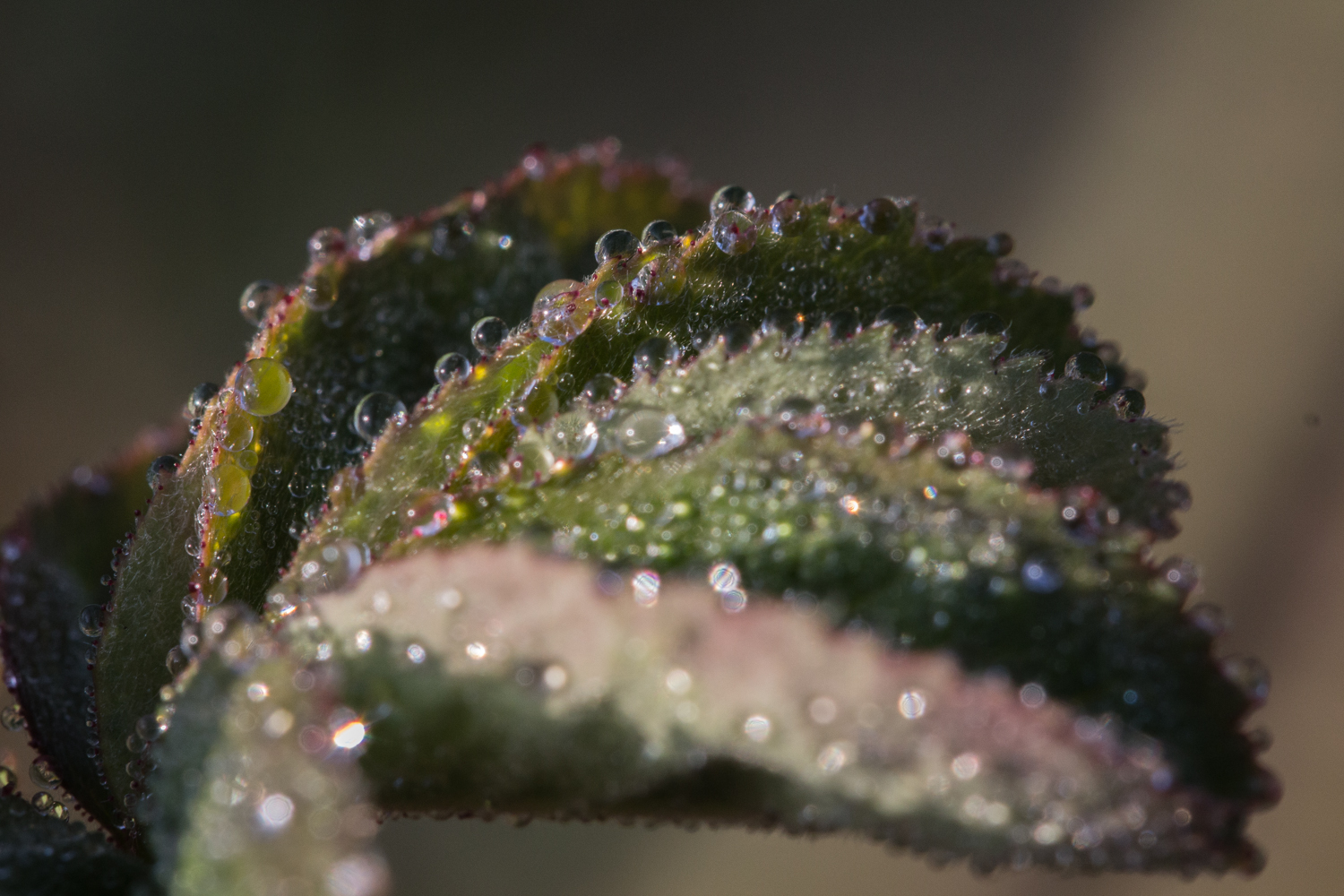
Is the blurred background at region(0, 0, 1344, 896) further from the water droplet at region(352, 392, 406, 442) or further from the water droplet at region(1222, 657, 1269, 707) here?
the water droplet at region(1222, 657, 1269, 707)

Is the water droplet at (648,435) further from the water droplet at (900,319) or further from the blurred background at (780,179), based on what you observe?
the blurred background at (780,179)

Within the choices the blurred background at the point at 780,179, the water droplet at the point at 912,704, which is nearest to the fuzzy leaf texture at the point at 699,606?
the water droplet at the point at 912,704

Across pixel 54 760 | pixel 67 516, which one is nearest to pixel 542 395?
pixel 54 760

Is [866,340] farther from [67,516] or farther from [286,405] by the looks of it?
[67,516]

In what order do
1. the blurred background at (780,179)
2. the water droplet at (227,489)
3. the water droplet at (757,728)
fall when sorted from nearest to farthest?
1. the water droplet at (757,728)
2. the water droplet at (227,489)
3. the blurred background at (780,179)

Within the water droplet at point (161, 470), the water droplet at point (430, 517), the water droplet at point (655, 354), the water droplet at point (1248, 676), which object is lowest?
the water droplet at point (1248, 676)

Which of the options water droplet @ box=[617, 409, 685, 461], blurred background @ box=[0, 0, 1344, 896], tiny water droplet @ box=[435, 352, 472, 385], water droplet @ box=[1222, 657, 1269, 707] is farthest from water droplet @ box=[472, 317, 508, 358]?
blurred background @ box=[0, 0, 1344, 896]

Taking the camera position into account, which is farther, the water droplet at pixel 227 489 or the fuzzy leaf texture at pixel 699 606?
the water droplet at pixel 227 489
